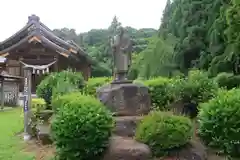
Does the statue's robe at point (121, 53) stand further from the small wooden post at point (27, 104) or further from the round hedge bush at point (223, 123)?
the small wooden post at point (27, 104)

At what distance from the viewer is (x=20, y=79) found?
78.0 feet

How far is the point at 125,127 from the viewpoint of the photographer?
7.79 meters

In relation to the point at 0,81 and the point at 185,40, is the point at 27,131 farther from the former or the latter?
the point at 185,40

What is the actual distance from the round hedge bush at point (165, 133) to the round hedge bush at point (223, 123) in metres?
0.62

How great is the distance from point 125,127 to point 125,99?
36.9 inches

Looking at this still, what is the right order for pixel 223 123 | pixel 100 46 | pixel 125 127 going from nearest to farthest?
pixel 223 123, pixel 125 127, pixel 100 46

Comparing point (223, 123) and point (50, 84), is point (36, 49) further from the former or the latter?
point (223, 123)

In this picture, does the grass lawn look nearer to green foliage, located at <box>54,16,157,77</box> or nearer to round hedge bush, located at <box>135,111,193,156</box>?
round hedge bush, located at <box>135,111,193,156</box>

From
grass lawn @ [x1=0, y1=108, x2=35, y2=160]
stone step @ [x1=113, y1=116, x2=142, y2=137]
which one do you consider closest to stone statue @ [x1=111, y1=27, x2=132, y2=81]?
stone step @ [x1=113, y1=116, x2=142, y2=137]

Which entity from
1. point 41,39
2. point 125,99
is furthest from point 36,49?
point 125,99

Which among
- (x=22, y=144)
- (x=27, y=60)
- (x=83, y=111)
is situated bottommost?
(x=22, y=144)

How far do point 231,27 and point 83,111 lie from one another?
9391 mm

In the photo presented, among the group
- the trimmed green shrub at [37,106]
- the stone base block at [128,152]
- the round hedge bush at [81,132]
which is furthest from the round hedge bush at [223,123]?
the trimmed green shrub at [37,106]

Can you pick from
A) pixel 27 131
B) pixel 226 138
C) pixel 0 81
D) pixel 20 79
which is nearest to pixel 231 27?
pixel 226 138
